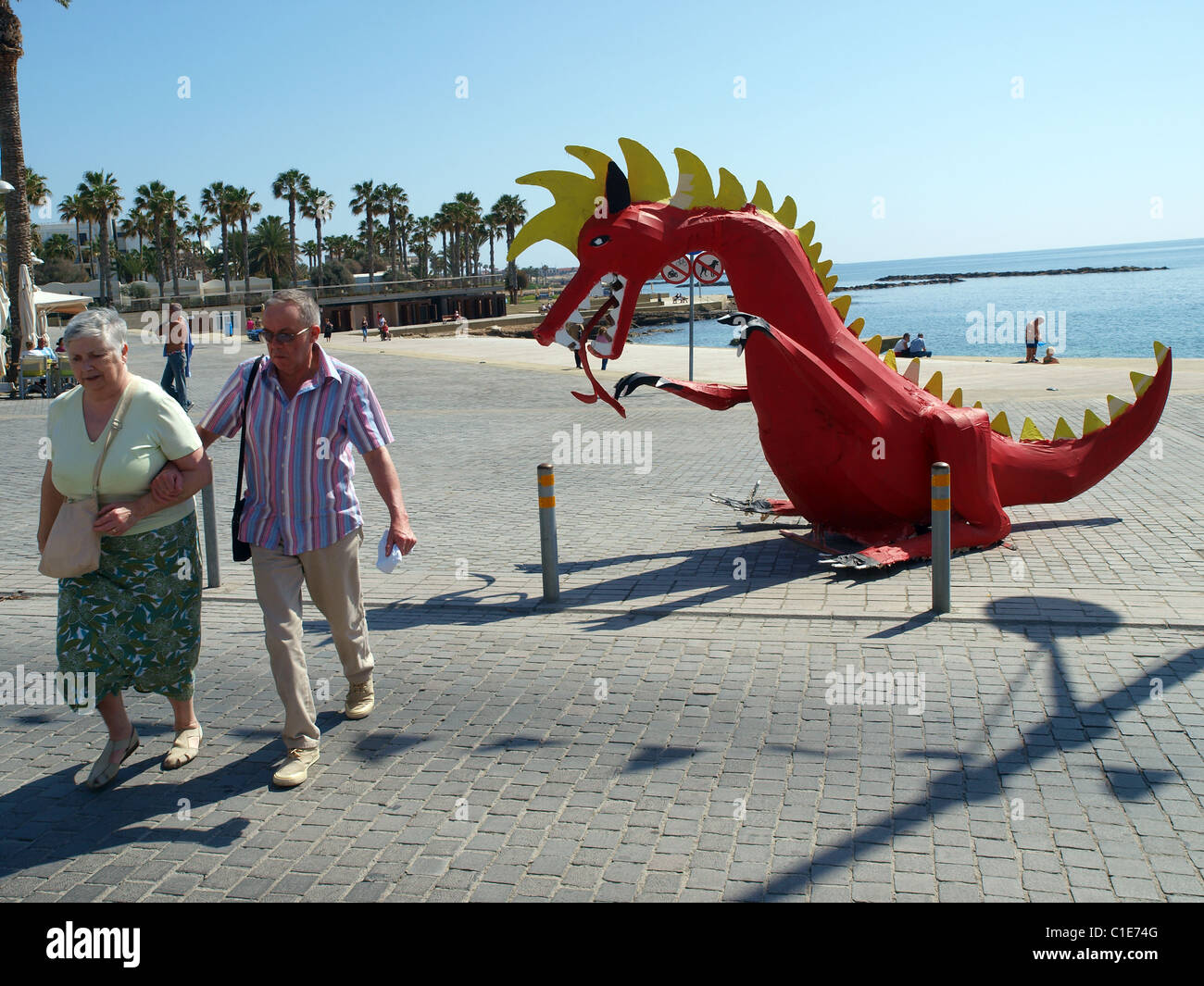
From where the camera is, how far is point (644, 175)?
25.3 ft

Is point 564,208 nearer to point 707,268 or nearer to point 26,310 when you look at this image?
point 707,268

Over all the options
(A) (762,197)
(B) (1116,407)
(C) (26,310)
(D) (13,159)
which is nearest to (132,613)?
(A) (762,197)

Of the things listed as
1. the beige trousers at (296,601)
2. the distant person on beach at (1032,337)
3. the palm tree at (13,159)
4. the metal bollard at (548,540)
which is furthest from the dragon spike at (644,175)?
the distant person on beach at (1032,337)

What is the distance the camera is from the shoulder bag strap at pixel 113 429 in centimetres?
416

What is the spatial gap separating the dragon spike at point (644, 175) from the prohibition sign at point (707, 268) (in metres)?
0.59

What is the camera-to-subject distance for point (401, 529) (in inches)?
178

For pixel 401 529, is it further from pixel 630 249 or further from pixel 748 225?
pixel 748 225

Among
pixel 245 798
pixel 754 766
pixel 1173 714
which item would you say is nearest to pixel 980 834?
pixel 754 766

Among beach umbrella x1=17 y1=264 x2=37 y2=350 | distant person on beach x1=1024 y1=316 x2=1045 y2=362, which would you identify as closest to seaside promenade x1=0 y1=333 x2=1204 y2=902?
beach umbrella x1=17 y1=264 x2=37 y2=350

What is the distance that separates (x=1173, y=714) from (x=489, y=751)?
3174 mm

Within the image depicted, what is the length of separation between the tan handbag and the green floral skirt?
0.46 ft

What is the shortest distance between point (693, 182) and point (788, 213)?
0.86 m

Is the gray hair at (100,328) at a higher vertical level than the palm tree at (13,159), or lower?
lower

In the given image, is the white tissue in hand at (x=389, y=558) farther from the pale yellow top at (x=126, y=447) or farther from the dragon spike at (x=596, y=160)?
the dragon spike at (x=596, y=160)
